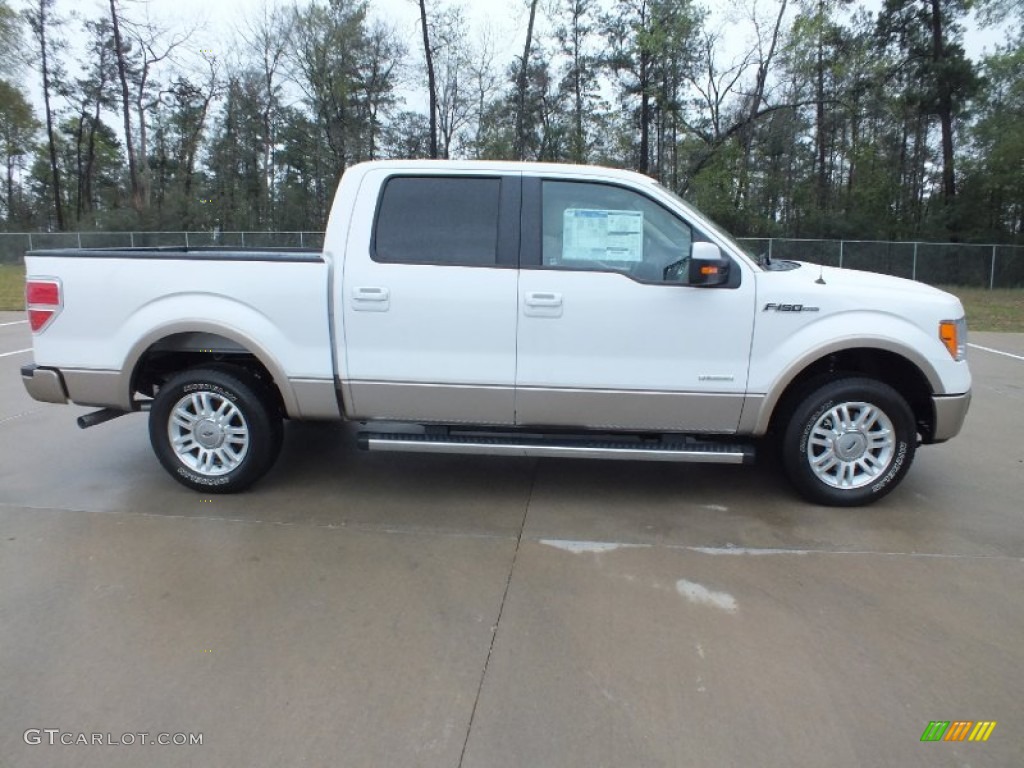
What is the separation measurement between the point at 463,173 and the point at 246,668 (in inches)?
119

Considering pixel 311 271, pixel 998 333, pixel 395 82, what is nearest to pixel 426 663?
pixel 311 271

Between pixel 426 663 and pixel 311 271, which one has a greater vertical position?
pixel 311 271

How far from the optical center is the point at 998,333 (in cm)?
1355

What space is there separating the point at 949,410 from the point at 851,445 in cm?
60

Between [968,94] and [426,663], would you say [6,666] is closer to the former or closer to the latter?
[426,663]

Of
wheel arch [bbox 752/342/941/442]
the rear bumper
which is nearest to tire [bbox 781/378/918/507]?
wheel arch [bbox 752/342/941/442]

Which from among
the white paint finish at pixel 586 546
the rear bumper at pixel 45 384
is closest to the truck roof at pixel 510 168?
the white paint finish at pixel 586 546

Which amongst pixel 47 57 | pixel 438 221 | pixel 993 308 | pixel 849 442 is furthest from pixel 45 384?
pixel 47 57

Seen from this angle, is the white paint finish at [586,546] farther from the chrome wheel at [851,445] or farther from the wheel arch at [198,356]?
the wheel arch at [198,356]

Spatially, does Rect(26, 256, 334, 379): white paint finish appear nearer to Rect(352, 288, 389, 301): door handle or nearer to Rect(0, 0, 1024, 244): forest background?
Rect(352, 288, 389, 301): door handle

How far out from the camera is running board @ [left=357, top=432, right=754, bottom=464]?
4379mm

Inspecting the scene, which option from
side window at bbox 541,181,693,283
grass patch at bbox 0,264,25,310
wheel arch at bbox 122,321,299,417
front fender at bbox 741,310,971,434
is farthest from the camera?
grass patch at bbox 0,264,25,310

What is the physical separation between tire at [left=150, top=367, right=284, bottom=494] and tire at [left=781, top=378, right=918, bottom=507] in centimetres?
332

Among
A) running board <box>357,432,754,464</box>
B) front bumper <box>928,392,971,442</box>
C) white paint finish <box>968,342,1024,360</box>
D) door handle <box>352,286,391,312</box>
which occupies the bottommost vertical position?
running board <box>357,432,754,464</box>
